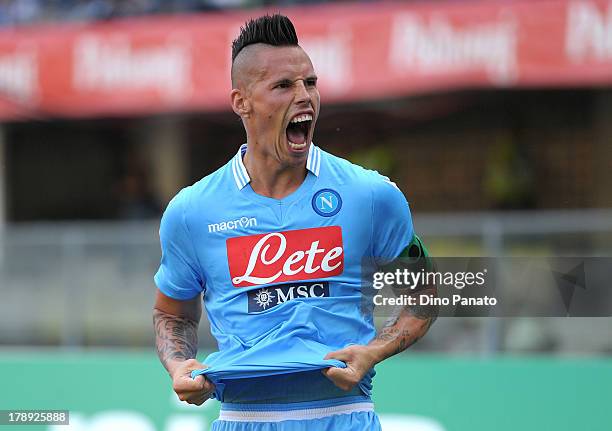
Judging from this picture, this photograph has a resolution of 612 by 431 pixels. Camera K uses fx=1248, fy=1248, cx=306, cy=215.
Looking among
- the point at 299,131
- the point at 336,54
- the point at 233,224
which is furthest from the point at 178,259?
the point at 336,54

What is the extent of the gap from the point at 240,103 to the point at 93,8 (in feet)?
36.2

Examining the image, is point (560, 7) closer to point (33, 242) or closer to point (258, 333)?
point (33, 242)

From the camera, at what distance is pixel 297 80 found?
14.2 ft

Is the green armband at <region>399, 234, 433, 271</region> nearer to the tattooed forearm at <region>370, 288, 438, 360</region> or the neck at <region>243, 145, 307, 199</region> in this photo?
the tattooed forearm at <region>370, 288, 438, 360</region>

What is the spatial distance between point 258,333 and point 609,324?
17.4 ft

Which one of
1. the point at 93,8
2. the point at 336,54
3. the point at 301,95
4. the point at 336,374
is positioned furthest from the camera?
the point at 93,8

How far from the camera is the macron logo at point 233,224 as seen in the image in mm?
4477

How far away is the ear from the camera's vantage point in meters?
4.45

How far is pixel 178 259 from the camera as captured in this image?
181 inches

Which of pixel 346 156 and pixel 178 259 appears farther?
pixel 346 156

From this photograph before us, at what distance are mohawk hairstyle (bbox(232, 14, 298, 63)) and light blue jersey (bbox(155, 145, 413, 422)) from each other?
454 millimetres

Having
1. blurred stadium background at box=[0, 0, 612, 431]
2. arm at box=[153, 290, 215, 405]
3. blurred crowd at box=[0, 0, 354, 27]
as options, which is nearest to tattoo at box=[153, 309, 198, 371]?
arm at box=[153, 290, 215, 405]

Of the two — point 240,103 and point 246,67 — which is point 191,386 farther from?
point 246,67

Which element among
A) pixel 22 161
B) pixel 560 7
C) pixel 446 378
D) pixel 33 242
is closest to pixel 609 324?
pixel 446 378
